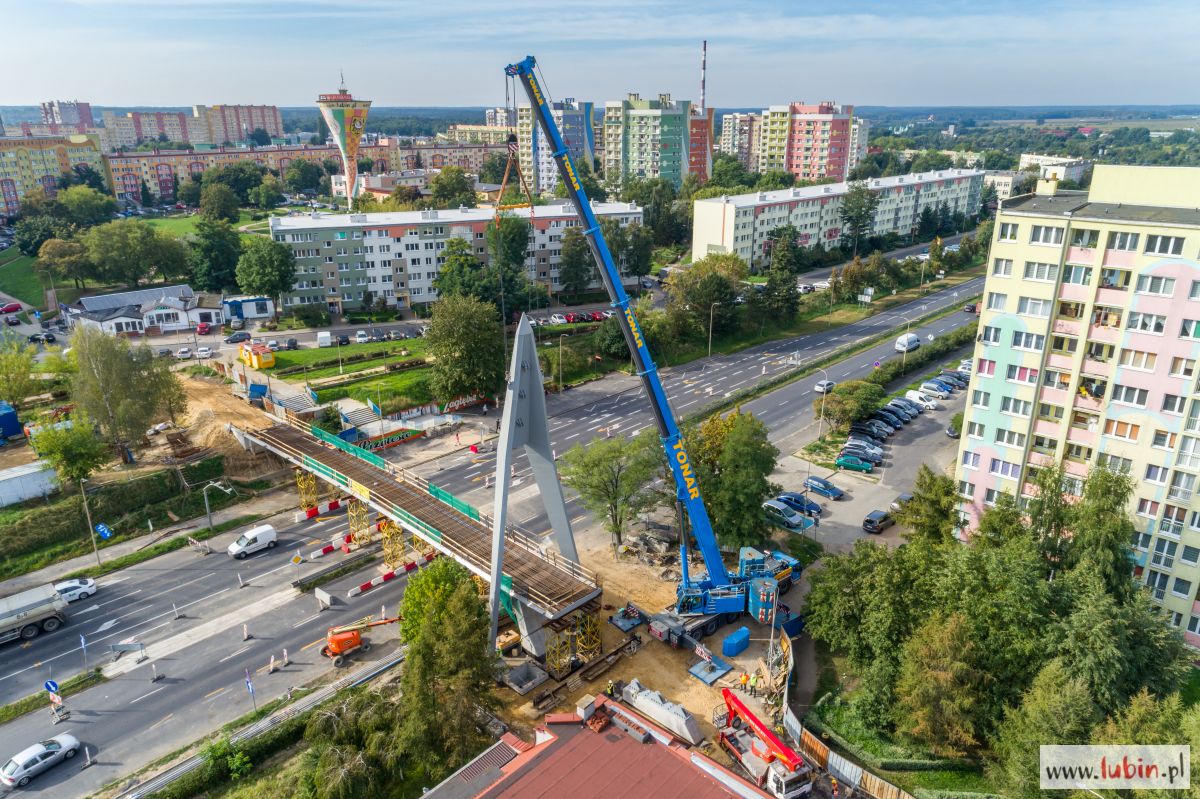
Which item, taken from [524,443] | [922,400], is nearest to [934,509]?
[524,443]

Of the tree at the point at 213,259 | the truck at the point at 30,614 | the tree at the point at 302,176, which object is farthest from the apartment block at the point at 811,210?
the tree at the point at 302,176

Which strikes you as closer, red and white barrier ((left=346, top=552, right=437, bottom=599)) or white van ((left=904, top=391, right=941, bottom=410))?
red and white barrier ((left=346, top=552, right=437, bottom=599))

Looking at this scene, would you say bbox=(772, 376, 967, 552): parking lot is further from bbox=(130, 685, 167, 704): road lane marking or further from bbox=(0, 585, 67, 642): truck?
bbox=(0, 585, 67, 642): truck

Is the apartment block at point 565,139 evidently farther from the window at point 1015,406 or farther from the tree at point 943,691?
the tree at point 943,691

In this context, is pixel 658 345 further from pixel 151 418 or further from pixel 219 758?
pixel 219 758

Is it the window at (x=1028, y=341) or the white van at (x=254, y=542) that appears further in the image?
the white van at (x=254, y=542)

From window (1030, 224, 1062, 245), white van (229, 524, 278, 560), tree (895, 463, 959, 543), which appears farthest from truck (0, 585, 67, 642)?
window (1030, 224, 1062, 245)
